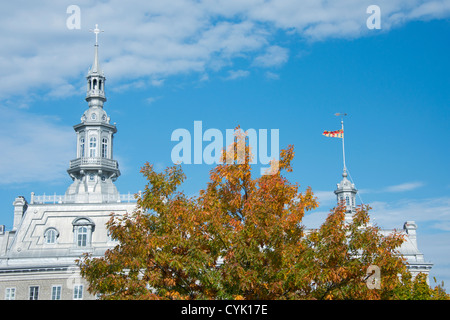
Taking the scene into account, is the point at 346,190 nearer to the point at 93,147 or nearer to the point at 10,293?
the point at 93,147

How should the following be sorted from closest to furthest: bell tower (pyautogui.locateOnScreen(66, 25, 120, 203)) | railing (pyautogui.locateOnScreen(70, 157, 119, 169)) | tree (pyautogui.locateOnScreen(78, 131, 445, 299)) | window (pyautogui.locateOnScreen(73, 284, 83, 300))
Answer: tree (pyautogui.locateOnScreen(78, 131, 445, 299)) < window (pyautogui.locateOnScreen(73, 284, 83, 300)) < bell tower (pyautogui.locateOnScreen(66, 25, 120, 203)) < railing (pyautogui.locateOnScreen(70, 157, 119, 169))

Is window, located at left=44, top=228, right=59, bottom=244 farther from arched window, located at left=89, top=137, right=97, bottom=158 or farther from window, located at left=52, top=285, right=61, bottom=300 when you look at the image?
arched window, located at left=89, top=137, right=97, bottom=158

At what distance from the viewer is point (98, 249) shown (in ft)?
218

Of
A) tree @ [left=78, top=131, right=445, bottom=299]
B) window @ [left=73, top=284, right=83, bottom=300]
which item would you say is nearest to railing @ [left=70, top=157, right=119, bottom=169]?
window @ [left=73, top=284, right=83, bottom=300]

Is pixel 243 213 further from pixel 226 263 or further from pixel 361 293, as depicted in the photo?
pixel 361 293

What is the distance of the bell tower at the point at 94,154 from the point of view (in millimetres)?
75438

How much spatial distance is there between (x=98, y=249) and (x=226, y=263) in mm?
45559

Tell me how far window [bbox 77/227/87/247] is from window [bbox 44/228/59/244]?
238cm

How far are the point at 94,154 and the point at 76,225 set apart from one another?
12.8m

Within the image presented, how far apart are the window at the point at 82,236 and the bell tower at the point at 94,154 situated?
6.54m

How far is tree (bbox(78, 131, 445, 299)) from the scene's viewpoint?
2312 cm

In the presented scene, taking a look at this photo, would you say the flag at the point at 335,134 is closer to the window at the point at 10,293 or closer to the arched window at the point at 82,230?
the arched window at the point at 82,230

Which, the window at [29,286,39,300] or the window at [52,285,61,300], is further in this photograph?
the window at [29,286,39,300]
